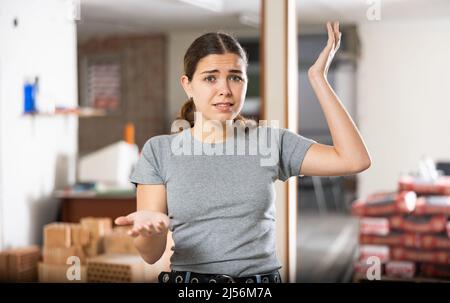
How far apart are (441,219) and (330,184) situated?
10.3 ft

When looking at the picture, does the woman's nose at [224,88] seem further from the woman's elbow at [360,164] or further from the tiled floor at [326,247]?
the tiled floor at [326,247]

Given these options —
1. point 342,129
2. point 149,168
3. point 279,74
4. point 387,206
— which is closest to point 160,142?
point 149,168

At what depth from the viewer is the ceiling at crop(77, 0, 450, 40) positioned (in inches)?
179

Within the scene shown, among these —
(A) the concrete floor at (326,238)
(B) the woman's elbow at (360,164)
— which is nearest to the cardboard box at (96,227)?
(A) the concrete floor at (326,238)

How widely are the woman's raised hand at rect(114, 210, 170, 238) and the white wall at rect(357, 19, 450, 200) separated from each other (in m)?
4.79

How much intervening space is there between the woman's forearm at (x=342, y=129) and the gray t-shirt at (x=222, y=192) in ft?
0.19

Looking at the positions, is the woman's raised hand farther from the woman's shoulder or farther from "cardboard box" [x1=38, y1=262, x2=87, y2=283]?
"cardboard box" [x1=38, y1=262, x2=87, y2=283]

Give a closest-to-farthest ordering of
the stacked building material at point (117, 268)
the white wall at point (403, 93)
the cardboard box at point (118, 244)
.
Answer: the stacked building material at point (117, 268)
the cardboard box at point (118, 244)
the white wall at point (403, 93)

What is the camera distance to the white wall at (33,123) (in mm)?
2758

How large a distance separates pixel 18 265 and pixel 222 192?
1.96 m

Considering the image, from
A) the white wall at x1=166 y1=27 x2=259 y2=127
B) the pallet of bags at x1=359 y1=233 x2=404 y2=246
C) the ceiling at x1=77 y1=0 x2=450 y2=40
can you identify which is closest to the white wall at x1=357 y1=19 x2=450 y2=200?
the ceiling at x1=77 y1=0 x2=450 y2=40

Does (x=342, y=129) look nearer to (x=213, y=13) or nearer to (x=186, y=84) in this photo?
(x=186, y=84)
